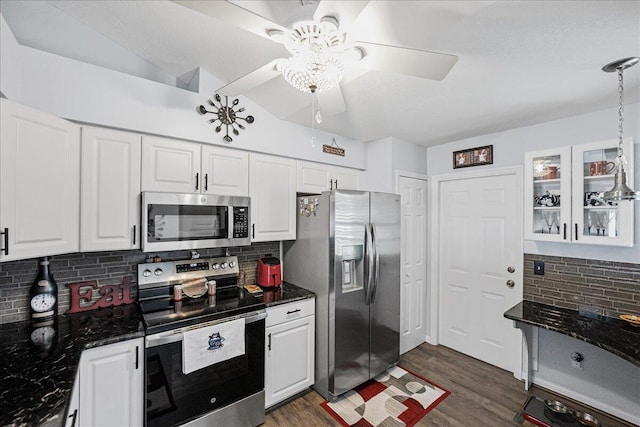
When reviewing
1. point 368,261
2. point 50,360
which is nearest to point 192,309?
point 50,360

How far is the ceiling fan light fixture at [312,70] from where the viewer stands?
116 cm

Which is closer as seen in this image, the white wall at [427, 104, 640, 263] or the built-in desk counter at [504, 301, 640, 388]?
the built-in desk counter at [504, 301, 640, 388]

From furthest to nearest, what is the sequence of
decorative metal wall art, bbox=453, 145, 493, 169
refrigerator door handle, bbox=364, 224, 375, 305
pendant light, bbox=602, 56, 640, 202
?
decorative metal wall art, bbox=453, 145, 493, 169 < refrigerator door handle, bbox=364, 224, 375, 305 < pendant light, bbox=602, 56, 640, 202

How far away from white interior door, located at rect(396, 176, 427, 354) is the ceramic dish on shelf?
1.66m

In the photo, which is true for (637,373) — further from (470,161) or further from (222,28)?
(222,28)

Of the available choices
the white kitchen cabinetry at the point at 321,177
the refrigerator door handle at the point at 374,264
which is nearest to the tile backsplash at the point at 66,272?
the white kitchen cabinetry at the point at 321,177

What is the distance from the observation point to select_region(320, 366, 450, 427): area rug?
2.18m

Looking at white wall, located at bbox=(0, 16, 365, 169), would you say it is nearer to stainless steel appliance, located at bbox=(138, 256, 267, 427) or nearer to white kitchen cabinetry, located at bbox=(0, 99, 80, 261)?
white kitchen cabinetry, located at bbox=(0, 99, 80, 261)

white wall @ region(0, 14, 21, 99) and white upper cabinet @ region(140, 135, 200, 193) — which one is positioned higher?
white wall @ region(0, 14, 21, 99)

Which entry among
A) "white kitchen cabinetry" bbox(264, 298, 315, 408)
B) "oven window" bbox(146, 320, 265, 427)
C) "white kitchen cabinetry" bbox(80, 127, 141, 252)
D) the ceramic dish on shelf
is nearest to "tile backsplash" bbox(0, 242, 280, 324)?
"white kitchen cabinetry" bbox(80, 127, 141, 252)

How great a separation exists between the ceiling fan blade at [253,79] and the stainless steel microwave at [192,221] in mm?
862

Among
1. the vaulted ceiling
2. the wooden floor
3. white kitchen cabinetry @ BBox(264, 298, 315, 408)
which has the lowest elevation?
the wooden floor

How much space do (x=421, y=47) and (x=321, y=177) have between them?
1.55 metres

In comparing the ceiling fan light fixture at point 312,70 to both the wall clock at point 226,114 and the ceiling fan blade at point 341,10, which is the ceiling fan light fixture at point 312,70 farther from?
the wall clock at point 226,114
